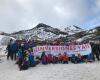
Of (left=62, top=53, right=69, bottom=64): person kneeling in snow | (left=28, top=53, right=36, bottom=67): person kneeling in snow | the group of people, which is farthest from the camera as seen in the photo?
(left=62, top=53, right=69, bottom=64): person kneeling in snow

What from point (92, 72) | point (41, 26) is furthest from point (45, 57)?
point (41, 26)

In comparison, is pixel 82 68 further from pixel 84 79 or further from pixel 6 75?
pixel 6 75

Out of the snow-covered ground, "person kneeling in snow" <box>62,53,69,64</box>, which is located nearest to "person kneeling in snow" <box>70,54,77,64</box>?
"person kneeling in snow" <box>62,53,69,64</box>

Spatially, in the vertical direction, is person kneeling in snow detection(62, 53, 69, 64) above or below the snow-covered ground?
above

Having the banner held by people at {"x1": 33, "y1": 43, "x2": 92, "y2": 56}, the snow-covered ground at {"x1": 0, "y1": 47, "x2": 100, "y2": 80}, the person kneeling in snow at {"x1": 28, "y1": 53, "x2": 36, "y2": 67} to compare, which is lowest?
the snow-covered ground at {"x1": 0, "y1": 47, "x2": 100, "y2": 80}

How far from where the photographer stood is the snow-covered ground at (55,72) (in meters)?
19.4

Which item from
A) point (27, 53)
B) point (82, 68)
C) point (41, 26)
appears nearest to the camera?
point (82, 68)

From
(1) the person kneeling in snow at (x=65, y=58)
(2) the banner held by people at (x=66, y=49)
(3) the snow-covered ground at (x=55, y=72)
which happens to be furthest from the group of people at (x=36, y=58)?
(3) the snow-covered ground at (x=55, y=72)

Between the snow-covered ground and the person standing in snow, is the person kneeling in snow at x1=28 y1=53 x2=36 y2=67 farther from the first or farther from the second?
the person standing in snow

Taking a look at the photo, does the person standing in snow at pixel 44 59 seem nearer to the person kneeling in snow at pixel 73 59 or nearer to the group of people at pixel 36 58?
the group of people at pixel 36 58

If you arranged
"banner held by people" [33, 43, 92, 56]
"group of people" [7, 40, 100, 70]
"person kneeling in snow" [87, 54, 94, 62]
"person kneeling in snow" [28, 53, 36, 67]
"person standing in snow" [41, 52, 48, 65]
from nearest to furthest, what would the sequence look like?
1. "group of people" [7, 40, 100, 70]
2. "person kneeling in snow" [28, 53, 36, 67]
3. "person standing in snow" [41, 52, 48, 65]
4. "person kneeling in snow" [87, 54, 94, 62]
5. "banner held by people" [33, 43, 92, 56]

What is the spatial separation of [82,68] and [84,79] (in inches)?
119

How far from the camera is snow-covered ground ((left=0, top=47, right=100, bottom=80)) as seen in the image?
19.4m

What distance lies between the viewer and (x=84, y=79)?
61.3 feet
